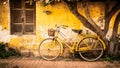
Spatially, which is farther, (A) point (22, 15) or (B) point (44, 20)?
(A) point (22, 15)

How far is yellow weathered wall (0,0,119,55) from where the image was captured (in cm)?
1130

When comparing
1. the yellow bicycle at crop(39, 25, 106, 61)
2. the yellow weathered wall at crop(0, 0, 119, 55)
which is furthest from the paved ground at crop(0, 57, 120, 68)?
the yellow weathered wall at crop(0, 0, 119, 55)

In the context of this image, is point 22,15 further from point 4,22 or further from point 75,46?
point 75,46

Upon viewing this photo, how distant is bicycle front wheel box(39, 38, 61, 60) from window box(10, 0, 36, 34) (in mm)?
829

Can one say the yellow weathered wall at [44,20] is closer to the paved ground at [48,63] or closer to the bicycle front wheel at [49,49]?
the bicycle front wheel at [49,49]

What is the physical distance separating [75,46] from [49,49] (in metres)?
1.07

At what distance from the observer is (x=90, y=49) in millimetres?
11039

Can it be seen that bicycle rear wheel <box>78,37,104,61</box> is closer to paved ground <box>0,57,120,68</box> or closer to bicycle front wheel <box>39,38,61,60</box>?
paved ground <box>0,57,120,68</box>

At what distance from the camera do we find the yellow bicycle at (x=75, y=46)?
10995 millimetres

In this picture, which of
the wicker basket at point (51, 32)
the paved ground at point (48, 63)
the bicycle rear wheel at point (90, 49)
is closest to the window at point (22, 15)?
the wicker basket at point (51, 32)

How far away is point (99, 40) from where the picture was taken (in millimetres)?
10930

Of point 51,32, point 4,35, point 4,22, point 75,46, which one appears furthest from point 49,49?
point 4,22

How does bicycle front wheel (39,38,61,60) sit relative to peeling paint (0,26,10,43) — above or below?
below

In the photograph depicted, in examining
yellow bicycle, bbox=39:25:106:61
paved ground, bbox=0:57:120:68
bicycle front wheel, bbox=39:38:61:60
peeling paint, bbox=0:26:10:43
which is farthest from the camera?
peeling paint, bbox=0:26:10:43
